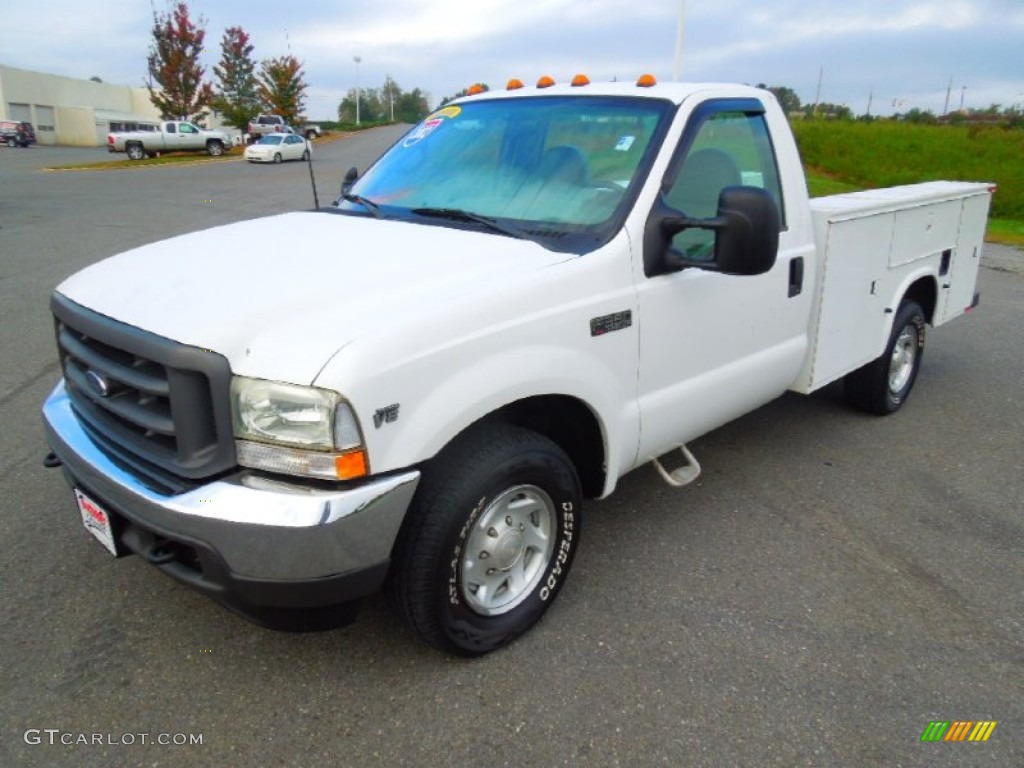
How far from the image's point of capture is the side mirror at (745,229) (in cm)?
265

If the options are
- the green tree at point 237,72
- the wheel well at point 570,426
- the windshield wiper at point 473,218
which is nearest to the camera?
the wheel well at point 570,426

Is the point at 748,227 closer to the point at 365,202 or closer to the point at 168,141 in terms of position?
the point at 365,202

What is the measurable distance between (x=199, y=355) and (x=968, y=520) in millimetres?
3579

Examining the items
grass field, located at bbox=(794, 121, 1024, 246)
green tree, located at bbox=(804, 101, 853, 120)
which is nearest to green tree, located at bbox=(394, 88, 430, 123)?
green tree, located at bbox=(804, 101, 853, 120)

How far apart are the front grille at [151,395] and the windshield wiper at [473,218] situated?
1.22 meters

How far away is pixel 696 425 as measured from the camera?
11.3 feet

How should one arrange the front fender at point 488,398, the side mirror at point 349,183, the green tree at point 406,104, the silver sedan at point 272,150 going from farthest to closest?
the green tree at point 406,104, the silver sedan at point 272,150, the side mirror at point 349,183, the front fender at point 488,398

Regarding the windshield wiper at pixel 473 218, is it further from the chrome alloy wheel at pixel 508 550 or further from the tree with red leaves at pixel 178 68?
the tree with red leaves at pixel 178 68

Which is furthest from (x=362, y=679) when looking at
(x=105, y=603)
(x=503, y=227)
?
(x=503, y=227)

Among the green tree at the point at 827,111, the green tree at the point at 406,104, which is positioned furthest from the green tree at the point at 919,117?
the green tree at the point at 406,104

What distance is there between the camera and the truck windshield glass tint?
3.04 meters

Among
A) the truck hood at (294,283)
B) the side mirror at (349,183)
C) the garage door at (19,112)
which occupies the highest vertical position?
the garage door at (19,112)

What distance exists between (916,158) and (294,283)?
26039 mm

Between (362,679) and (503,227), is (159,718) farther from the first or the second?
(503,227)
